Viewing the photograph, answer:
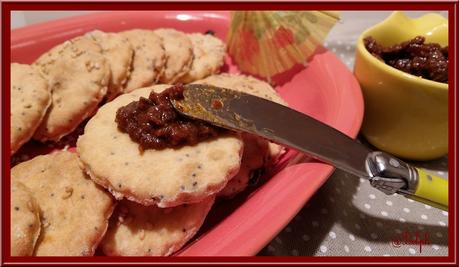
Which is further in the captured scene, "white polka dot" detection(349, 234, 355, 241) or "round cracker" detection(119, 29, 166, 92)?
"round cracker" detection(119, 29, 166, 92)

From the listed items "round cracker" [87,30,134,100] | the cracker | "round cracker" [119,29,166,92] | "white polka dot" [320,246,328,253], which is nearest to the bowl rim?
the cracker

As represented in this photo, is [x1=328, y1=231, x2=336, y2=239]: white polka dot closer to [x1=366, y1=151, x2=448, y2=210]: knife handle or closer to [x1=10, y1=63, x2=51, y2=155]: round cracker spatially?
[x1=366, y1=151, x2=448, y2=210]: knife handle

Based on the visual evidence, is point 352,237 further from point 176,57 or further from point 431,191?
point 176,57

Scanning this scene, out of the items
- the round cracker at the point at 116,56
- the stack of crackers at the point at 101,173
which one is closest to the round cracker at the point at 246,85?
the stack of crackers at the point at 101,173

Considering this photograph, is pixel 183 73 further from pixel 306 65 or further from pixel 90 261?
pixel 90 261

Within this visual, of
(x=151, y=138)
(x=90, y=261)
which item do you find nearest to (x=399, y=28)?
(x=151, y=138)
